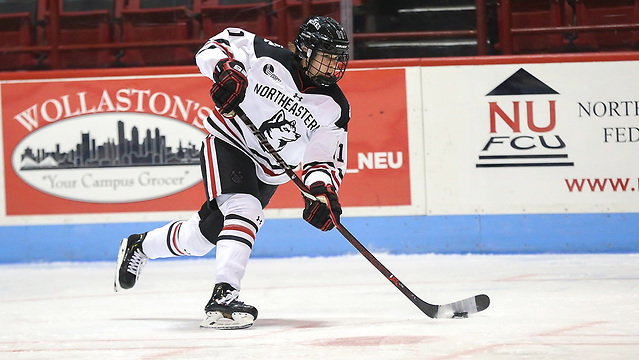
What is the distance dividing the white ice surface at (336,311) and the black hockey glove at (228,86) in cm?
73

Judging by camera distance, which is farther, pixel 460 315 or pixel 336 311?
pixel 336 311

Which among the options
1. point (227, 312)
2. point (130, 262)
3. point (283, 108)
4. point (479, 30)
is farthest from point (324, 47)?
point (479, 30)

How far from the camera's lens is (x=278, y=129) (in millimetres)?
3119

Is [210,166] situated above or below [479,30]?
below

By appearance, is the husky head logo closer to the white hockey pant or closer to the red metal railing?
the white hockey pant

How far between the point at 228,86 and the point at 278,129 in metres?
0.32

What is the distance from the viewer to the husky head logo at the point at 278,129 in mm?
3104

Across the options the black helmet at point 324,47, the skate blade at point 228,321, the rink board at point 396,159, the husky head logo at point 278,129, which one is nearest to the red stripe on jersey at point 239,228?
the skate blade at point 228,321

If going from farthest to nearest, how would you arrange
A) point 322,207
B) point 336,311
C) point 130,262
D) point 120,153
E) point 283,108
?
1. point 120,153
2. point 130,262
3. point 336,311
4. point 283,108
5. point 322,207

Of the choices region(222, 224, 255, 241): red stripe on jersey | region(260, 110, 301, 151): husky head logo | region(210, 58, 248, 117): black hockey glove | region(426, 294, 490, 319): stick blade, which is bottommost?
region(426, 294, 490, 319): stick blade

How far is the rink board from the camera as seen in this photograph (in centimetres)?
474

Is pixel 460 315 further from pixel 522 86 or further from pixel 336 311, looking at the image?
pixel 522 86

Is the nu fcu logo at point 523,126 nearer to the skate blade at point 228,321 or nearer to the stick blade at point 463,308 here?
the stick blade at point 463,308

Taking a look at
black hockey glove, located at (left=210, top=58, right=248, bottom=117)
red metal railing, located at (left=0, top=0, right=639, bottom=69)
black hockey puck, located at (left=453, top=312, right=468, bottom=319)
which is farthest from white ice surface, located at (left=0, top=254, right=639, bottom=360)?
red metal railing, located at (left=0, top=0, right=639, bottom=69)
